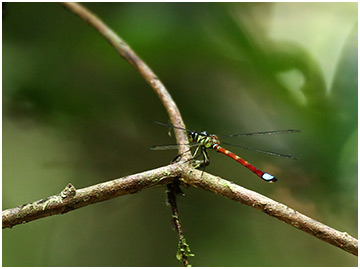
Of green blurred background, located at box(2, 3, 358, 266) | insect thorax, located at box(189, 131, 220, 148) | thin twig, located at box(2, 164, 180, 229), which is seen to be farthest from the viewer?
green blurred background, located at box(2, 3, 358, 266)

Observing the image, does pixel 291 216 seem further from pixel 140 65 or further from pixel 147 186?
pixel 140 65

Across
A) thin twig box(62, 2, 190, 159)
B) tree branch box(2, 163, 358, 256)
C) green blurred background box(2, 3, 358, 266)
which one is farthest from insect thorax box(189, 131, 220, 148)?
green blurred background box(2, 3, 358, 266)

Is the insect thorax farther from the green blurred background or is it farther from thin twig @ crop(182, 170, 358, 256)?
the green blurred background

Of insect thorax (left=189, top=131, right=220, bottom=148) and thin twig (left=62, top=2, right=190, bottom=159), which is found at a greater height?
thin twig (left=62, top=2, right=190, bottom=159)

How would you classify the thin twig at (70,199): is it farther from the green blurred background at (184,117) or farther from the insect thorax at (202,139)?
the green blurred background at (184,117)

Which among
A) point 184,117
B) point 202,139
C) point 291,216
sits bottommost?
point 291,216

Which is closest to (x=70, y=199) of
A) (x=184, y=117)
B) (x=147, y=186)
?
(x=147, y=186)

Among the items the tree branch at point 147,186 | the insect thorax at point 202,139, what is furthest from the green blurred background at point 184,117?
the tree branch at point 147,186

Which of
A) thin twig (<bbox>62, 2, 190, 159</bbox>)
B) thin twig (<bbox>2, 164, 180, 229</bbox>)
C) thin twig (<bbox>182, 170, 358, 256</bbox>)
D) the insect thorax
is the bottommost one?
thin twig (<bbox>182, 170, 358, 256</bbox>)

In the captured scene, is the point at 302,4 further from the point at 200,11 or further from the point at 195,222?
the point at 195,222
